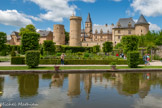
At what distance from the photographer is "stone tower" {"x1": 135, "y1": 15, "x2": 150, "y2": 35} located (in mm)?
52375

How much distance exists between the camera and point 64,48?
43.1 meters

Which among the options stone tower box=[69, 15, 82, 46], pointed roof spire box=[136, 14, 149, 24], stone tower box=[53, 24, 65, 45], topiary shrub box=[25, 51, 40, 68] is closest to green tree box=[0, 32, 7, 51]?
topiary shrub box=[25, 51, 40, 68]

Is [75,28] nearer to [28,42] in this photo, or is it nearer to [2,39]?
[28,42]

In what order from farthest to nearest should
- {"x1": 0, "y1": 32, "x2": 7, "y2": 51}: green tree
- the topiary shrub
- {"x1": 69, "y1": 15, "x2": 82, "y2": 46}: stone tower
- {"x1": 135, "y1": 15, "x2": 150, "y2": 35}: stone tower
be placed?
{"x1": 135, "y1": 15, "x2": 150, "y2": 35}: stone tower < {"x1": 69, "y1": 15, "x2": 82, "y2": 46}: stone tower < {"x1": 0, "y1": 32, "x2": 7, "y2": 51}: green tree < the topiary shrub

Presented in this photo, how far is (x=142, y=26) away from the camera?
2077 inches

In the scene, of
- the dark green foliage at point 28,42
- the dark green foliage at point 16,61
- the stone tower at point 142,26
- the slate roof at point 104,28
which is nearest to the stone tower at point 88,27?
the slate roof at point 104,28

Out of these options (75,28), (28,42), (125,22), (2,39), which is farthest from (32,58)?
(125,22)

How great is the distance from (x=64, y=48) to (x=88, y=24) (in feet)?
131

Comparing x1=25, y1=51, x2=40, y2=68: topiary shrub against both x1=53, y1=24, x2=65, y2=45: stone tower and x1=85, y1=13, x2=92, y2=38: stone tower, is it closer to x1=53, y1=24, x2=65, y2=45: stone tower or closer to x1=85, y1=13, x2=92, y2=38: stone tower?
x1=53, y1=24, x2=65, y2=45: stone tower

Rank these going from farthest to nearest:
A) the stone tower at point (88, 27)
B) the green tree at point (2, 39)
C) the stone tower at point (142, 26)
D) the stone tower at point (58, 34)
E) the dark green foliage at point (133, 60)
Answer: the stone tower at point (88, 27)
the stone tower at point (58, 34)
the stone tower at point (142, 26)
the green tree at point (2, 39)
the dark green foliage at point (133, 60)

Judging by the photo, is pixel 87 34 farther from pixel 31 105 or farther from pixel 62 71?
pixel 31 105

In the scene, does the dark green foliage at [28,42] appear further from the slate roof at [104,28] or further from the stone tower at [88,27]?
the stone tower at [88,27]

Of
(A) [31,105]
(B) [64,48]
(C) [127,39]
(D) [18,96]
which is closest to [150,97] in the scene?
(A) [31,105]

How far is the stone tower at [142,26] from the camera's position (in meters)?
52.4
